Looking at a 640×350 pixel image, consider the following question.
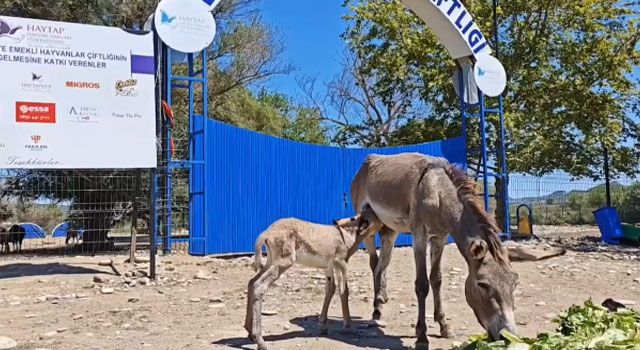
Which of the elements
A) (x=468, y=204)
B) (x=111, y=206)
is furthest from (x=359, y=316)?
(x=111, y=206)

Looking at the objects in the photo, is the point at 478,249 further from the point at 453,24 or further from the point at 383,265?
the point at 453,24

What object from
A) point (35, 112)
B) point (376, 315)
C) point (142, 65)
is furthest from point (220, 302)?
point (142, 65)

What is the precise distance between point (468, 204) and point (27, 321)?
17.8 ft

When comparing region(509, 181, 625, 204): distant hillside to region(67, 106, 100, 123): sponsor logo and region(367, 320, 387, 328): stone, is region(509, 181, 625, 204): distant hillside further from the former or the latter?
region(67, 106, 100, 123): sponsor logo

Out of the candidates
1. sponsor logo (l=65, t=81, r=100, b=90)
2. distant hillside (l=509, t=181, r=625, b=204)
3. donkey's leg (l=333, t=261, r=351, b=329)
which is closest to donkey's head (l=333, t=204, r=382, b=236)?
donkey's leg (l=333, t=261, r=351, b=329)

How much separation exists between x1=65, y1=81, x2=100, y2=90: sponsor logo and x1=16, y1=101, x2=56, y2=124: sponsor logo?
1.38 feet

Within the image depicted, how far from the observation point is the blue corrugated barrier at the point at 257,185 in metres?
12.4

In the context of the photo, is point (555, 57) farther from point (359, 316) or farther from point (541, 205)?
point (359, 316)

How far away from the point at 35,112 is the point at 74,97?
655mm

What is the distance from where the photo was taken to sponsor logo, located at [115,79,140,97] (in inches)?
421

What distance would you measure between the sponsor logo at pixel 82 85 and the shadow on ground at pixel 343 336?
5.65 metres

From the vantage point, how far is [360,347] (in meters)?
6.23

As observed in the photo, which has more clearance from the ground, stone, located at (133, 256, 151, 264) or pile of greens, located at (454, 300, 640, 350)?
pile of greens, located at (454, 300, 640, 350)

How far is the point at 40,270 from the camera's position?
1059cm
